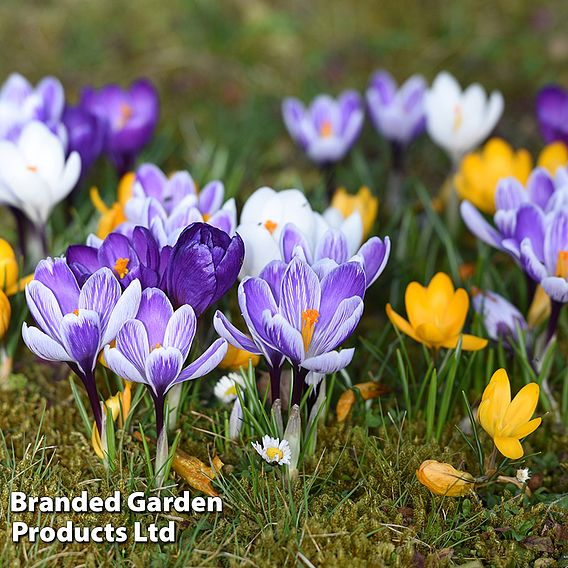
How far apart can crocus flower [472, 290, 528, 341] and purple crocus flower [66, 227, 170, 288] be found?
0.80 meters

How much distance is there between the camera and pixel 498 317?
189cm

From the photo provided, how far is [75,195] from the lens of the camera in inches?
96.1

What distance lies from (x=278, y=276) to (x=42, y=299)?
0.45m

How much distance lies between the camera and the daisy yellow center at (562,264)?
1694 mm

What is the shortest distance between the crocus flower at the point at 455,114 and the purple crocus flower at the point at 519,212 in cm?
54

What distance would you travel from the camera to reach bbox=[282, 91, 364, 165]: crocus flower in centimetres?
252

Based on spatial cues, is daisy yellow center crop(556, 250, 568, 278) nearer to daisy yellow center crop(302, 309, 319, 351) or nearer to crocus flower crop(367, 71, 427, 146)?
daisy yellow center crop(302, 309, 319, 351)

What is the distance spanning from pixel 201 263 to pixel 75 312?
0.86 ft

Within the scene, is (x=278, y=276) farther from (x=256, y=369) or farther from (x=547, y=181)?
(x=547, y=181)

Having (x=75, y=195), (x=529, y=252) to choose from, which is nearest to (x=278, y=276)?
(x=529, y=252)

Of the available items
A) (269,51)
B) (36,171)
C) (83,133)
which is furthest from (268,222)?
(269,51)

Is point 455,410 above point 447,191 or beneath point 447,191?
beneath

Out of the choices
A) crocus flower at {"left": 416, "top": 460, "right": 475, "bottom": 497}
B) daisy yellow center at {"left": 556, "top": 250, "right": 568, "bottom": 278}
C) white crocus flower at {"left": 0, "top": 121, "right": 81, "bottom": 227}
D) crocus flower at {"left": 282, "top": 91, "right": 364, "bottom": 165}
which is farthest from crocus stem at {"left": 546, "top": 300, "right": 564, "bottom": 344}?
white crocus flower at {"left": 0, "top": 121, "right": 81, "bottom": 227}

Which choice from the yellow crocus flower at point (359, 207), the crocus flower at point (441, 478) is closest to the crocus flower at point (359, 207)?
the yellow crocus flower at point (359, 207)
